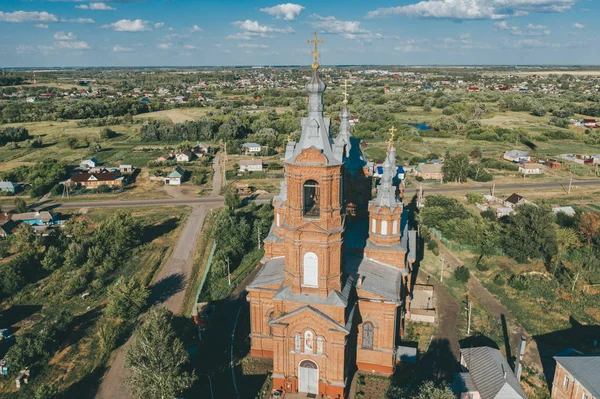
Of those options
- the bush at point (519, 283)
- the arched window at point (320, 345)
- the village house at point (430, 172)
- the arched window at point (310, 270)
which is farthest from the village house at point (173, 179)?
the arched window at point (320, 345)

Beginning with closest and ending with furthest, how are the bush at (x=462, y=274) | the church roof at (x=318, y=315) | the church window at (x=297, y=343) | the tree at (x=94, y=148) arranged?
the church roof at (x=318, y=315)
the church window at (x=297, y=343)
the bush at (x=462, y=274)
the tree at (x=94, y=148)

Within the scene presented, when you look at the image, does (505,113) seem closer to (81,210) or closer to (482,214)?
(482,214)

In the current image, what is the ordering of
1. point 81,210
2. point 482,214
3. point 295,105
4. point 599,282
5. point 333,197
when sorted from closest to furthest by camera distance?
point 333,197, point 599,282, point 482,214, point 81,210, point 295,105

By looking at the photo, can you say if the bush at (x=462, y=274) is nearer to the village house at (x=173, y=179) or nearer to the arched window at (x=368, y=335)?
the arched window at (x=368, y=335)

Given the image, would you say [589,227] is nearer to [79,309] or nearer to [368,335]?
[368,335]

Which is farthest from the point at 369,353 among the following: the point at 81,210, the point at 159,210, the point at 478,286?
the point at 81,210
